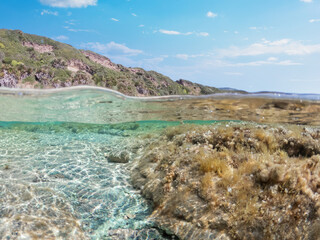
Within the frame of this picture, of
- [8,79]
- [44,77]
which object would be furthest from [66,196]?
[44,77]

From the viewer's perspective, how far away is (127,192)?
6344mm

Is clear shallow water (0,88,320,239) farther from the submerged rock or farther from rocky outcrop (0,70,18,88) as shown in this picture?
rocky outcrop (0,70,18,88)

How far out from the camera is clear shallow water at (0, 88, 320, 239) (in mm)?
4480

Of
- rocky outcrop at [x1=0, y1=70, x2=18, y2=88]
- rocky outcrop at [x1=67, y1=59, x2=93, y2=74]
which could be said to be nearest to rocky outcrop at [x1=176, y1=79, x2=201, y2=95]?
rocky outcrop at [x1=67, y1=59, x2=93, y2=74]

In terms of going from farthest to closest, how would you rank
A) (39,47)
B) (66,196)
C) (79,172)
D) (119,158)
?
(39,47) < (119,158) < (79,172) < (66,196)

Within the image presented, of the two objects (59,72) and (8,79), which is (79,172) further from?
(59,72)

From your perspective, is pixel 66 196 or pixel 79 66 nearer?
pixel 66 196

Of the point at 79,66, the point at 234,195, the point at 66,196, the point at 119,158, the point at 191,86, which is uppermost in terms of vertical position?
the point at 79,66

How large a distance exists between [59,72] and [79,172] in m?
17.7

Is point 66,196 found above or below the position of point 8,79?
below

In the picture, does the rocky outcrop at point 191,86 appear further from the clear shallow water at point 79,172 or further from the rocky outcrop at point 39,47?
the rocky outcrop at point 39,47

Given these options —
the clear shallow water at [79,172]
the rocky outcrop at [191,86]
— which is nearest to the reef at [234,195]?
the clear shallow water at [79,172]

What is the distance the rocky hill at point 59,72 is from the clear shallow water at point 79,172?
2.70m

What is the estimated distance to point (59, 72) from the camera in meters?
21.6
